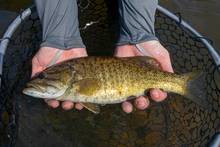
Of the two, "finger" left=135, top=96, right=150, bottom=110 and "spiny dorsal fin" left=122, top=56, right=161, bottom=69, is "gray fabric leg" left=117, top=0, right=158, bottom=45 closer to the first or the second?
"spiny dorsal fin" left=122, top=56, right=161, bottom=69

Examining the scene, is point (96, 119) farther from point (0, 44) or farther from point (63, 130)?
point (0, 44)

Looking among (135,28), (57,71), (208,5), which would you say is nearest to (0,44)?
(57,71)

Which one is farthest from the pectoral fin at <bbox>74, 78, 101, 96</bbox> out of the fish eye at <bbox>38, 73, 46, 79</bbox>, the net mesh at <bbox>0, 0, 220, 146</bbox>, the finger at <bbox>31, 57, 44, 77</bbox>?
the net mesh at <bbox>0, 0, 220, 146</bbox>

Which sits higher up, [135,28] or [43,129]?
[135,28]

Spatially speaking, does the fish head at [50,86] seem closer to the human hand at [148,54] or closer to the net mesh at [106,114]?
the net mesh at [106,114]

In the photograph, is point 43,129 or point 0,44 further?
point 43,129

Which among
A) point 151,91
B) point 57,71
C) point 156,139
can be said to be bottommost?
point 156,139
